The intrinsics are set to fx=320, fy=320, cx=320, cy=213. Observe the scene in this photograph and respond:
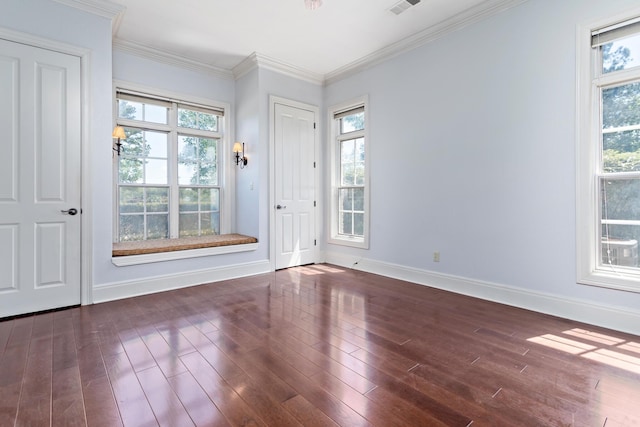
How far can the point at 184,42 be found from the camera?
4.00 metres

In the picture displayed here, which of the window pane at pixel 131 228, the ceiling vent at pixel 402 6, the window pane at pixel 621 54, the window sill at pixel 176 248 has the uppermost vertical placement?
the ceiling vent at pixel 402 6

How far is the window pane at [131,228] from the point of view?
4.10m

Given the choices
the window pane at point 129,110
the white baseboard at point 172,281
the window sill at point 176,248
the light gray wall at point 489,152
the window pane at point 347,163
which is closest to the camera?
the light gray wall at point 489,152

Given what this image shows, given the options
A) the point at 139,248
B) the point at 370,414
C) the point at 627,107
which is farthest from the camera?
the point at 139,248

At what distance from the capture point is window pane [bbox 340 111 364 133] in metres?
4.81

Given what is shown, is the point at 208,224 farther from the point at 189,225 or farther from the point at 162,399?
the point at 162,399

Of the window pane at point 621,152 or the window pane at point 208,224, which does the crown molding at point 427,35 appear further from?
the window pane at point 208,224

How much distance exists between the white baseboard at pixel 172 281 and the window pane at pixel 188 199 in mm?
1071

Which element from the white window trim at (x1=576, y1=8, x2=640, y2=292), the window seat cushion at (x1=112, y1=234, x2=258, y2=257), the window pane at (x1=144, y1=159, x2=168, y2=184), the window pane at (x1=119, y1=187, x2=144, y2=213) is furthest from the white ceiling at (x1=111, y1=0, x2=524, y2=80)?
the window seat cushion at (x1=112, y1=234, x2=258, y2=257)

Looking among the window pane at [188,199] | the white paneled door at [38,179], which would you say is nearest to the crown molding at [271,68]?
the window pane at [188,199]

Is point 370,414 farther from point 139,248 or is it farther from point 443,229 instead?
point 139,248

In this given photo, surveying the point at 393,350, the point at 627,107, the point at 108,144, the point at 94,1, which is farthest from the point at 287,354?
the point at 94,1

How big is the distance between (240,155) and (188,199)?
997 mm

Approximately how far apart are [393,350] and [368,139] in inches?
122
